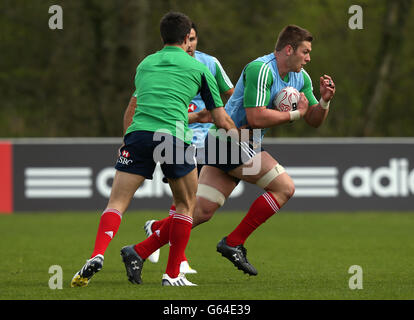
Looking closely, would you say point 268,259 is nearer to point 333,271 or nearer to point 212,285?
point 333,271

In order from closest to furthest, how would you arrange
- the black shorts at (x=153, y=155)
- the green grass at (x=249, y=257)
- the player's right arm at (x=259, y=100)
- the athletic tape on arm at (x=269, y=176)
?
the green grass at (x=249, y=257), the black shorts at (x=153, y=155), the player's right arm at (x=259, y=100), the athletic tape on arm at (x=269, y=176)

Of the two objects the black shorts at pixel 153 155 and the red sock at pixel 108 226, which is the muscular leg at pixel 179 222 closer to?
the black shorts at pixel 153 155

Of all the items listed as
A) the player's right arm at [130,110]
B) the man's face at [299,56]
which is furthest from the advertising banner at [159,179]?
the player's right arm at [130,110]

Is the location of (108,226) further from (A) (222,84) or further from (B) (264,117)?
(B) (264,117)

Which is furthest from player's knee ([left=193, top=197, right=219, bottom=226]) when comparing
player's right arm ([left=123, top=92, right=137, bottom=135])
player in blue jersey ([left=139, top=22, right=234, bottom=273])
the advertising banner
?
the advertising banner

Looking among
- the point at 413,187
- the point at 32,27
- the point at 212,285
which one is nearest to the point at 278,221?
the point at 413,187

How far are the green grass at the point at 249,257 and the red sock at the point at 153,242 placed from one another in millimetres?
260

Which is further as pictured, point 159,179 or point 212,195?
point 159,179

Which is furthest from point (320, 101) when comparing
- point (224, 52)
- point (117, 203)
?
point (224, 52)

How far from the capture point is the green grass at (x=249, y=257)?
6793mm

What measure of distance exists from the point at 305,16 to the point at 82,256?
2078 cm

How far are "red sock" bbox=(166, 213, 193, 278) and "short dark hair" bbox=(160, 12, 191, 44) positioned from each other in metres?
1.34

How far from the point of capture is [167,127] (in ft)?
22.7

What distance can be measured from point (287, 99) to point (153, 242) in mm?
1660
